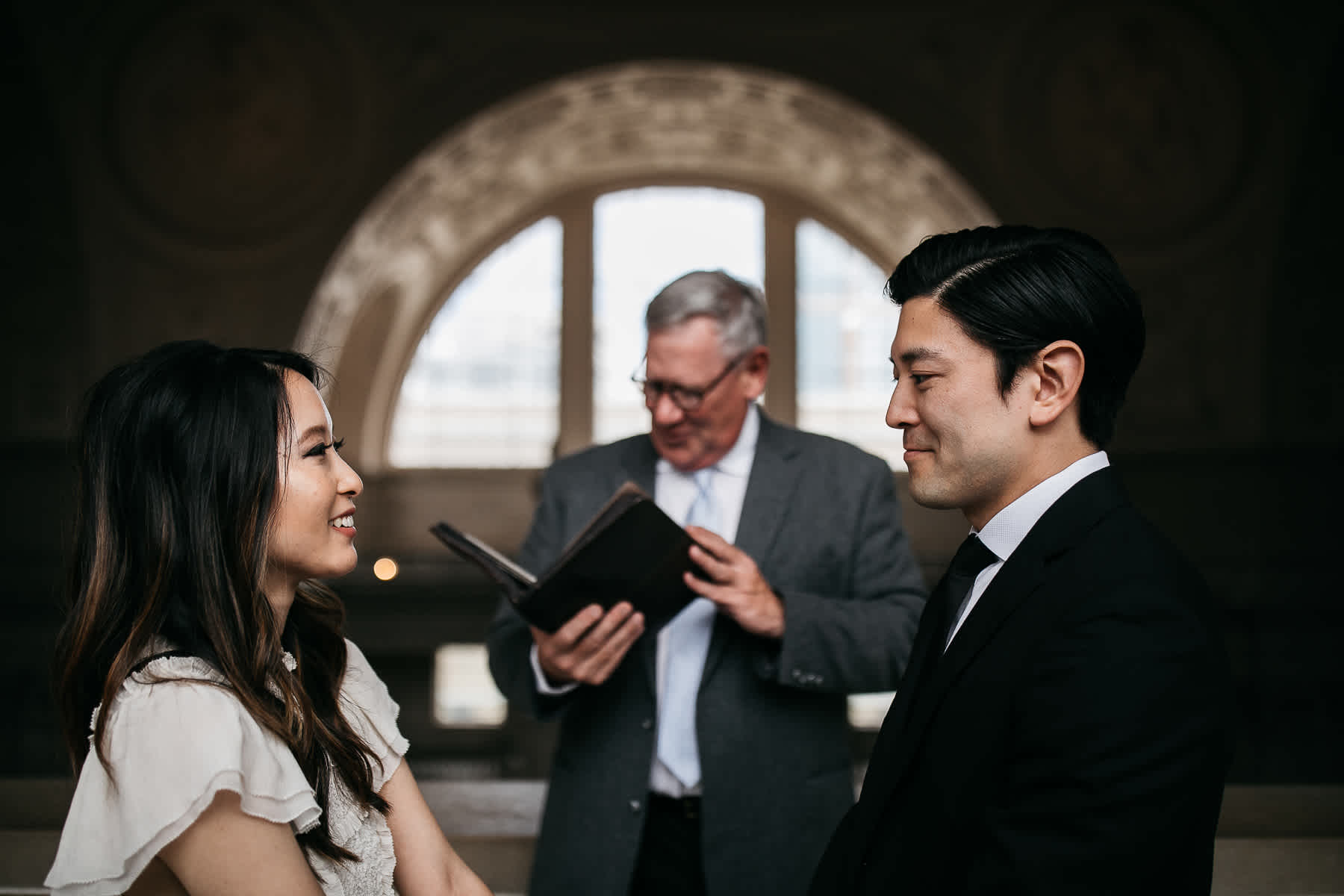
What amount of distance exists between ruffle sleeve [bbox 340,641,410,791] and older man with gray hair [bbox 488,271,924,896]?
1.77 ft

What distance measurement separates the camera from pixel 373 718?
1929 millimetres

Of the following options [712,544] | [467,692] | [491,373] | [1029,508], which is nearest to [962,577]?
[1029,508]

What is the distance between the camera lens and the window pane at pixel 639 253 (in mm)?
15156

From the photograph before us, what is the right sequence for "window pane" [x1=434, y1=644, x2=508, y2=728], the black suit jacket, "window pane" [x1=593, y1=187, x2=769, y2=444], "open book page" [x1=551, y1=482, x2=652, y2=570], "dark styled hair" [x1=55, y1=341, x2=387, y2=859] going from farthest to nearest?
"window pane" [x1=593, y1=187, x2=769, y2=444] < "window pane" [x1=434, y1=644, x2=508, y2=728] < "open book page" [x1=551, y1=482, x2=652, y2=570] < "dark styled hair" [x1=55, y1=341, x2=387, y2=859] < the black suit jacket

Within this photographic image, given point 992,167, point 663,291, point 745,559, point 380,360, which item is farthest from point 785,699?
point 380,360

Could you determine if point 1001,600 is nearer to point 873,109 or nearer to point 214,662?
point 214,662

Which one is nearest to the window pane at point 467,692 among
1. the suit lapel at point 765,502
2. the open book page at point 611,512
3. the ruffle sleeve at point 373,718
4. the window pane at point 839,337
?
the window pane at point 839,337

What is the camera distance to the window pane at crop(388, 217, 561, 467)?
15.4 m

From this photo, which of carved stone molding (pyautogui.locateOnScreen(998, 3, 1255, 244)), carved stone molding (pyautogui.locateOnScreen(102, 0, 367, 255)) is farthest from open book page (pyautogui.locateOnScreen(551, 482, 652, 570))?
carved stone molding (pyautogui.locateOnScreen(102, 0, 367, 255))

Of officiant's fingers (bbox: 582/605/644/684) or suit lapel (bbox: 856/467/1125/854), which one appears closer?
suit lapel (bbox: 856/467/1125/854)

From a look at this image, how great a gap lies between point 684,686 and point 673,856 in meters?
0.36

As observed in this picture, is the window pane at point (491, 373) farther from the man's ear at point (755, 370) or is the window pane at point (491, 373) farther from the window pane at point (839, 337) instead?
the man's ear at point (755, 370)

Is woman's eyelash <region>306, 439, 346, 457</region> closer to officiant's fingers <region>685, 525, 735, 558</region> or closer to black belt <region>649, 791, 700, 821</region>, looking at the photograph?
officiant's fingers <region>685, 525, 735, 558</region>

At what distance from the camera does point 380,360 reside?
48.4ft
